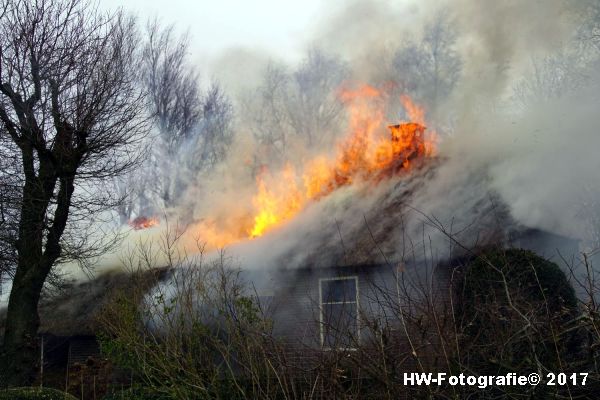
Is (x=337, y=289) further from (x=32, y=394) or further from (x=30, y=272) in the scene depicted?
(x=32, y=394)

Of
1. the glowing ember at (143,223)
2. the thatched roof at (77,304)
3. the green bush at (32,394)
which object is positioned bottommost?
the green bush at (32,394)

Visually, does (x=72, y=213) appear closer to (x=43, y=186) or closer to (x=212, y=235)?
(x=43, y=186)

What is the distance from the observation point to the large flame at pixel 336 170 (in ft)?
53.9

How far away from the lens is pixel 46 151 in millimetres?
11297

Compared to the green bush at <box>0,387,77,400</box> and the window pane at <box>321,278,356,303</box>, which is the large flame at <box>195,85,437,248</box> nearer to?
the window pane at <box>321,278,356,303</box>

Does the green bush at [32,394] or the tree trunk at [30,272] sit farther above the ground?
the tree trunk at [30,272]

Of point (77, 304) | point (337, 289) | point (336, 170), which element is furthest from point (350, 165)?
point (77, 304)

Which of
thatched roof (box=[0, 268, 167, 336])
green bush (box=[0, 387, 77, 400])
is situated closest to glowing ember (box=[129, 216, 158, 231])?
thatched roof (box=[0, 268, 167, 336])

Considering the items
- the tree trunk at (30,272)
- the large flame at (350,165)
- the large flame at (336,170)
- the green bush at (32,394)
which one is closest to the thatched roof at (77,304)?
the large flame at (336,170)

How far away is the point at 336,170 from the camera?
17.3m

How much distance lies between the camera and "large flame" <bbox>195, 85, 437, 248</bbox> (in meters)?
16.4

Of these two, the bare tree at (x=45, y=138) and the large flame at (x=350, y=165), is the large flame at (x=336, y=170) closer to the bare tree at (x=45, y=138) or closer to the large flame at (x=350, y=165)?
the large flame at (x=350, y=165)

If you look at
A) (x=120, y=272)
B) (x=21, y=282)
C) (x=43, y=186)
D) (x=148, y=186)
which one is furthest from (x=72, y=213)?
(x=148, y=186)

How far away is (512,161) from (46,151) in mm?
9928
